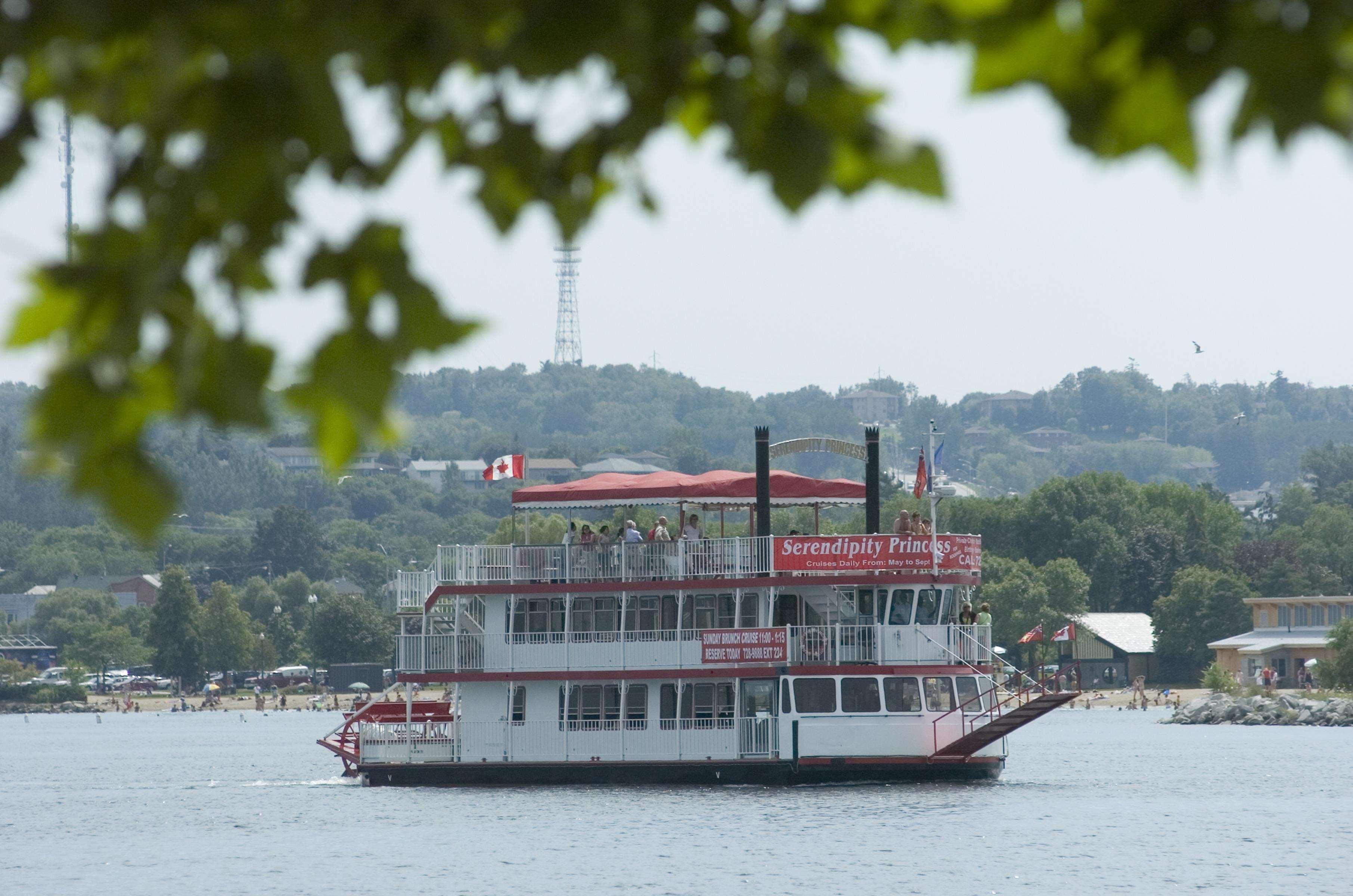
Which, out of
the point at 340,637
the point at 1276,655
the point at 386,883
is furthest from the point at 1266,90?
the point at 340,637

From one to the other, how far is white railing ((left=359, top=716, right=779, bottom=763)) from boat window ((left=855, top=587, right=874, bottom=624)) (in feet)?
8.22

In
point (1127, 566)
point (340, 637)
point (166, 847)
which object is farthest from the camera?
point (340, 637)

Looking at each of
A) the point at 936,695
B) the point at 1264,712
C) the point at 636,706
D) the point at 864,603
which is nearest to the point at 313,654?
the point at 1264,712

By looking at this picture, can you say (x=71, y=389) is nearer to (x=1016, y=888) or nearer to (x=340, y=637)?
(x=1016, y=888)

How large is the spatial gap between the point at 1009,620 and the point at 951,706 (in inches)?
2875

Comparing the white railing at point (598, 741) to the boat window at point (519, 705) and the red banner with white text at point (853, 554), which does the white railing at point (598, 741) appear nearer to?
the boat window at point (519, 705)

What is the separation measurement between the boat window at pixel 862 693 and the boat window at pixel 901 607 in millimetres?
1238

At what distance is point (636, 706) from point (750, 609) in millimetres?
2837

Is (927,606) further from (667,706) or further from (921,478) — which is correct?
(667,706)

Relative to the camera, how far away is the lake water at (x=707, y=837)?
29062mm

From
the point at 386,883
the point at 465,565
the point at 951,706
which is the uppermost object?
the point at 465,565

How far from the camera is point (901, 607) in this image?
36.6 metres

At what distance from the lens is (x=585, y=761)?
124ft

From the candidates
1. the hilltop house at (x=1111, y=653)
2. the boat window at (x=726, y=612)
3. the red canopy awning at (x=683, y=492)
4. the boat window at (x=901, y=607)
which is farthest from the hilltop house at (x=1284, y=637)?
the boat window at (x=726, y=612)
